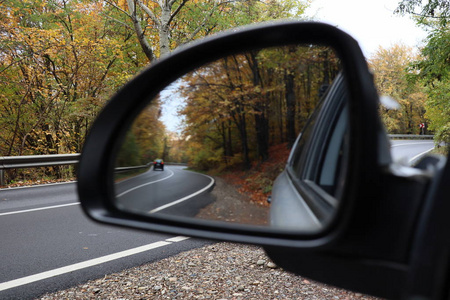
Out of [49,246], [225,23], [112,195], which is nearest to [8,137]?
[225,23]

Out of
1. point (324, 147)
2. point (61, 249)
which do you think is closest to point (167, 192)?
point (324, 147)

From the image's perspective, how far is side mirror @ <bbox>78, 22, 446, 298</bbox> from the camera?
0.68m

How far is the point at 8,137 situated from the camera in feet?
47.1

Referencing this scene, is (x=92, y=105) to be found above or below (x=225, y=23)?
below

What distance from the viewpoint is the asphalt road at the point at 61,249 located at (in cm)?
333

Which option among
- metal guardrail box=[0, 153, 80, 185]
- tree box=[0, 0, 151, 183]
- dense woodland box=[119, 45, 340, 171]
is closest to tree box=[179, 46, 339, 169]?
dense woodland box=[119, 45, 340, 171]

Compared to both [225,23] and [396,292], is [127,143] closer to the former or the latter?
[396,292]

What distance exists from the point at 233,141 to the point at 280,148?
17 cm

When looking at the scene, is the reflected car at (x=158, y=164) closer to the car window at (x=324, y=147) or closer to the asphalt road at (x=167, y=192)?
the asphalt road at (x=167, y=192)

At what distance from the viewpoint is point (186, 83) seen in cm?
101

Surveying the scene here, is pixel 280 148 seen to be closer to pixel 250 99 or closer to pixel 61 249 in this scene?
pixel 250 99

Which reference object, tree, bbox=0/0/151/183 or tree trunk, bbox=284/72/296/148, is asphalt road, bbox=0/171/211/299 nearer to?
tree trunk, bbox=284/72/296/148

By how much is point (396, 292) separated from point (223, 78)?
0.69 metres

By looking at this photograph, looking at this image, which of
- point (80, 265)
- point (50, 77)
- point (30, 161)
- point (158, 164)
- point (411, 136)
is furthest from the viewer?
point (50, 77)
